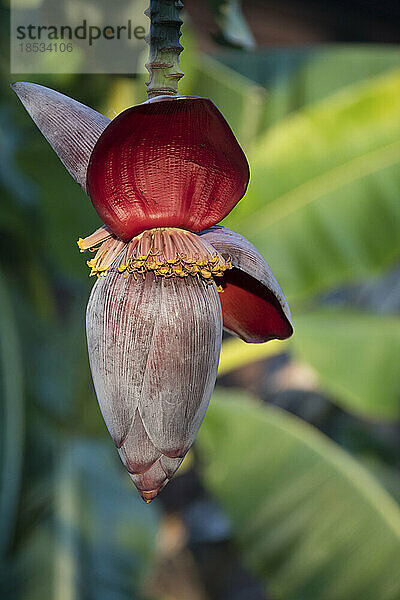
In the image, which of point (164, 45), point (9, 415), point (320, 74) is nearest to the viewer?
point (164, 45)

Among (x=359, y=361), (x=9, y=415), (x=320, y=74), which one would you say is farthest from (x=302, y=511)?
(x=320, y=74)

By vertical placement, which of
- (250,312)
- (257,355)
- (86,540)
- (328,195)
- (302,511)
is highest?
(250,312)

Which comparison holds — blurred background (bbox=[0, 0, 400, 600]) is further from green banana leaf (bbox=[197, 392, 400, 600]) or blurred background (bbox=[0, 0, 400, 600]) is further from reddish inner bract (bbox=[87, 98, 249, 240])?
reddish inner bract (bbox=[87, 98, 249, 240])

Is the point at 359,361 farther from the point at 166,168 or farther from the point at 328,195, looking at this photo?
the point at 166,168

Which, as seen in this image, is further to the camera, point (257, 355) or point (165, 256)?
point (257, 355)

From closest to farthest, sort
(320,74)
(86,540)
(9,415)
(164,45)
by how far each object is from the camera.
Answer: (164,45) → (9,415) → (86,540) → (320,74)

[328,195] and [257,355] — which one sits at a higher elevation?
[328,195]

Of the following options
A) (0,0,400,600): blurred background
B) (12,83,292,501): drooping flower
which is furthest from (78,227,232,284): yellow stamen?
(0,0,400,600): blurred background
